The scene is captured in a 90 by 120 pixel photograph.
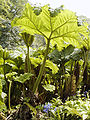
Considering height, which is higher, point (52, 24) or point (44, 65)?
point (52, 24)

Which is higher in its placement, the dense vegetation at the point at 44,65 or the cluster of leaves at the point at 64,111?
the dense vegetation at the point at 44,65

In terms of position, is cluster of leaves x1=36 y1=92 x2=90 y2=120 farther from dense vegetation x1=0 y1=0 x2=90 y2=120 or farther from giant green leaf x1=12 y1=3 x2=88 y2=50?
giant green leaf x1=12 y1=3 x2=88 y2=50

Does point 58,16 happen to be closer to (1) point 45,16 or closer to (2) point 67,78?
(1) point 45,16

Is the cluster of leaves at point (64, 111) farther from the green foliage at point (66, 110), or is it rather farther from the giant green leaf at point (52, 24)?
the giant green leaf at point (52, 24)

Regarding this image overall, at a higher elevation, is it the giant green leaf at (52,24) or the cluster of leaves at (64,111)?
the giant green leaf at (52,24)

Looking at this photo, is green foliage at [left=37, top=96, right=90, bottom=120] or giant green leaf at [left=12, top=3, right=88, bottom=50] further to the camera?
green foliage at [left=37, top=96, right=90, bottom=120]

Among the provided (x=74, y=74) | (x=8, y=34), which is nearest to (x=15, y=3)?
(x=8, y=34)

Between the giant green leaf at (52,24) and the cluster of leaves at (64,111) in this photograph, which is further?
the cluster of leaves at (64,111)

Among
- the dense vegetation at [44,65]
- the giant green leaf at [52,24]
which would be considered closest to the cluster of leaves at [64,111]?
the dense vegetation at [44,65]

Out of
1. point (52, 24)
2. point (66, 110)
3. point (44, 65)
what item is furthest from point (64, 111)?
point (52, 24)

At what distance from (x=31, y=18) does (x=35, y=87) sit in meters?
0.58

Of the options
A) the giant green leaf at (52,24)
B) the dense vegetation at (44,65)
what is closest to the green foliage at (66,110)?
the dense vegetation at (44,65)

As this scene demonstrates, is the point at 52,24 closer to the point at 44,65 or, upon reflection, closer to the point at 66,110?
the point at 44,65

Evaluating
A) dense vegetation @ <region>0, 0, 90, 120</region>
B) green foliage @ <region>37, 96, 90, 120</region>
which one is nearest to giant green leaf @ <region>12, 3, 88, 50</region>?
dense vegetation @ <region>0, 0, 90, 120</region>
